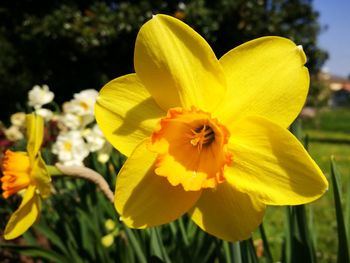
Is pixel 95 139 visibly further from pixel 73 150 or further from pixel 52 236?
pixel 52 236

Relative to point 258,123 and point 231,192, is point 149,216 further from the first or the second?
point 258,123

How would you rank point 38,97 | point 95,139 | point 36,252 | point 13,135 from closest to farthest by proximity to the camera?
point 36,252 → point 95,139 → point 38,97 → point 13,135

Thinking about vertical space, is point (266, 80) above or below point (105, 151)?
above

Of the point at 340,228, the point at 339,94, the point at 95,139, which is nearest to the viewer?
the point at 340,228

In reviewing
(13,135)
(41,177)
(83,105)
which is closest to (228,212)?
(41,177)

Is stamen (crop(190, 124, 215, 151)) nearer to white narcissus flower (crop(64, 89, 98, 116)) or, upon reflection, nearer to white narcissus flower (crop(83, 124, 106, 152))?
white narcissus flower (crop(83, 124, 106, 152))

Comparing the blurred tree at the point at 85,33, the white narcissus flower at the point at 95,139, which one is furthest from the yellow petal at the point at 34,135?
the blurred tree at the point at 85,33

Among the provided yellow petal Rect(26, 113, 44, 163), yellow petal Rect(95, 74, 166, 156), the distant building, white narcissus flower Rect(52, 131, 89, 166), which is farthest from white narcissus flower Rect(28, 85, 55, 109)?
the distant building

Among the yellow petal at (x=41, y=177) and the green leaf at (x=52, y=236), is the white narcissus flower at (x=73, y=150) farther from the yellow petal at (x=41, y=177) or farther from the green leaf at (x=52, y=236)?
the yellow petal at (x=41, y=177)
